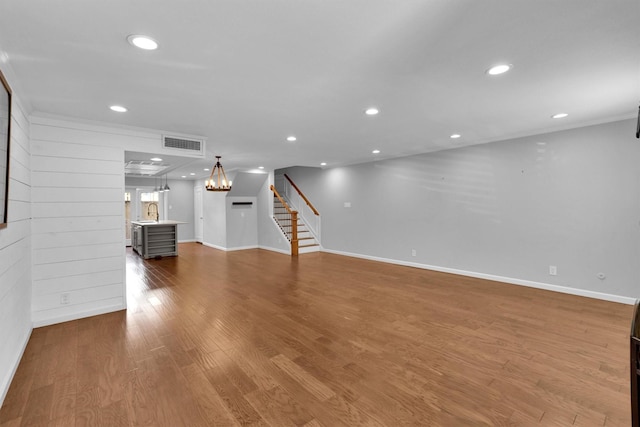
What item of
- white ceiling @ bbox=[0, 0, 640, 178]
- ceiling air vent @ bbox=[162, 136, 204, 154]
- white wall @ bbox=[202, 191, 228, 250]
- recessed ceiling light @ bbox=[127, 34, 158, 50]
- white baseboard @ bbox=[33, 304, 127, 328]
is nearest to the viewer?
white ceiling @ bbox=[0, 0, 640, 178]

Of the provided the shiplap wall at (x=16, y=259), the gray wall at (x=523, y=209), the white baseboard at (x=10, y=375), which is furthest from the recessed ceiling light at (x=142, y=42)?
the gray wall at (x=523, y=209)

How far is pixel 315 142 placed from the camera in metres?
5.15

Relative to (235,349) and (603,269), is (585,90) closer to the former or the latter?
(603,269)

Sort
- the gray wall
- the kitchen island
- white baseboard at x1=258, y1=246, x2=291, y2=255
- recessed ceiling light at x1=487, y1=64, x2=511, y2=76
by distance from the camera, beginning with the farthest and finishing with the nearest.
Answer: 1. white baseboard at x1=258, y1=246, x2=291, y2=255
2. the kitchen island
3. the gray wall
4. recessed ceiling light at x1=487, y1=64, x2=511, y2=76

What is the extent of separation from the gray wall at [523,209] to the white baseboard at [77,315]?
5.38 m

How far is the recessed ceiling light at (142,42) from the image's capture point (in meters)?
1.86

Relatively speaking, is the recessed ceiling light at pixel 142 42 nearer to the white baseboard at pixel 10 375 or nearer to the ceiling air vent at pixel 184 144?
the ceiling air vent at pixel 184 144

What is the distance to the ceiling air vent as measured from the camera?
424 cm

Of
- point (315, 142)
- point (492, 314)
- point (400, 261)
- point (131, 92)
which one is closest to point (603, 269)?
point (492, 314)

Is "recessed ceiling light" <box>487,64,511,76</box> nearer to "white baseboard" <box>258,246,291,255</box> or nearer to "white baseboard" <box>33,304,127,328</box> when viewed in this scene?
"white baseboard" <box>33,304,127,328</box>

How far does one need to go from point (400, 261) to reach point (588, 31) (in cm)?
533

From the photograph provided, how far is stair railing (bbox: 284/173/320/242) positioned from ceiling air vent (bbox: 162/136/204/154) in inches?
187

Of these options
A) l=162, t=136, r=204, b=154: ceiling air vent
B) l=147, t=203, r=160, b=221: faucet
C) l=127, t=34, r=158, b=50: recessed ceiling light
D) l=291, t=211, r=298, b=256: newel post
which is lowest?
l=291, t=211, r=298, b=256: newel post

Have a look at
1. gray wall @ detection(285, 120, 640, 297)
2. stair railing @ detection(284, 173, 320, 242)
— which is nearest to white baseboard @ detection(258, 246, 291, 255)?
stair railing @ detection(284, 173, 320, 242)
